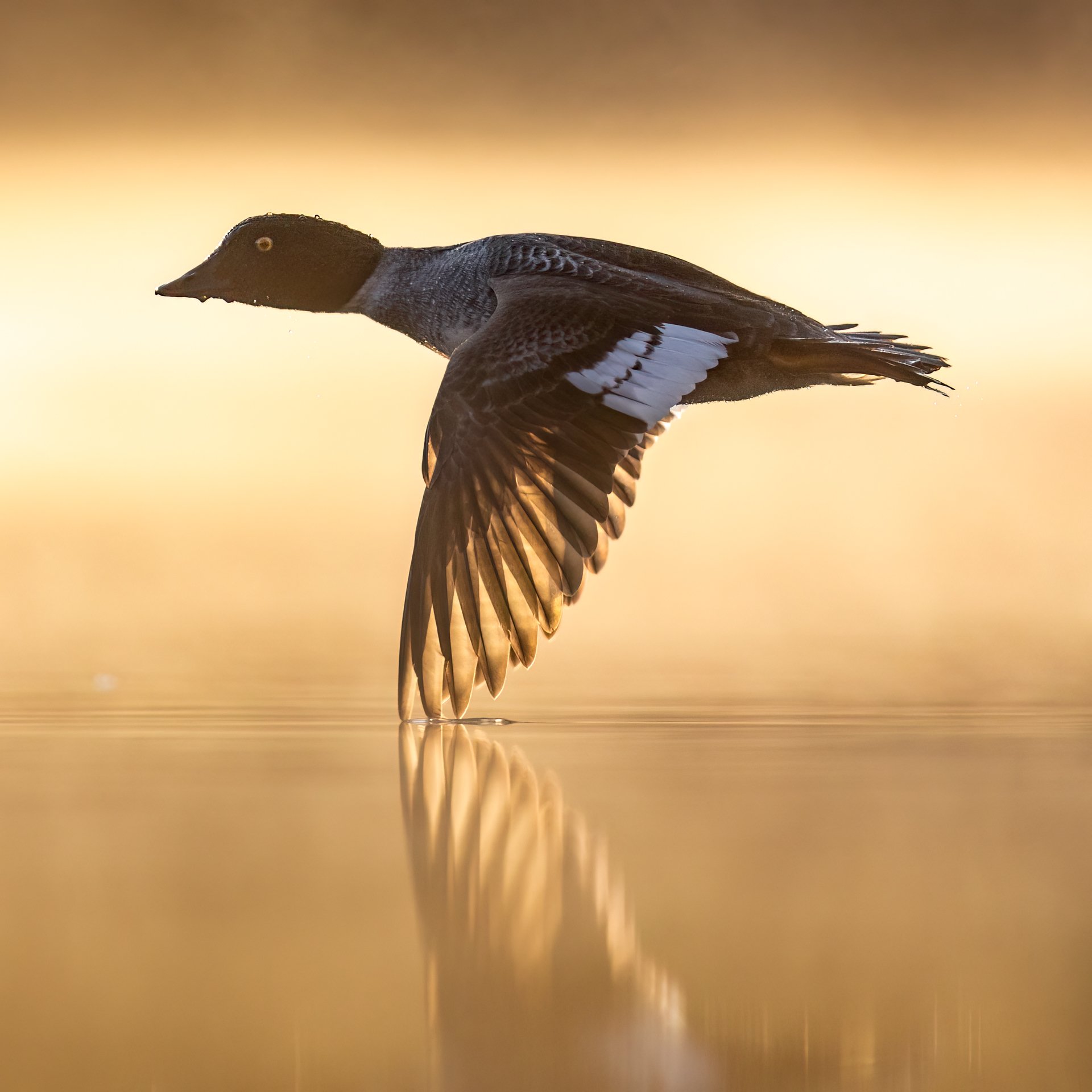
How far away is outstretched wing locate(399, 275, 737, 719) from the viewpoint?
56.6 inches

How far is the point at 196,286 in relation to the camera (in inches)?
91.6

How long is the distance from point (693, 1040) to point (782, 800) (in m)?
0.62

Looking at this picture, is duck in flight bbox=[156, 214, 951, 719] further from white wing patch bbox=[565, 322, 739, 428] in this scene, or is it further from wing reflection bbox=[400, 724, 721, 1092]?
wing reflection bbox=[400, 724, 721, 1092]

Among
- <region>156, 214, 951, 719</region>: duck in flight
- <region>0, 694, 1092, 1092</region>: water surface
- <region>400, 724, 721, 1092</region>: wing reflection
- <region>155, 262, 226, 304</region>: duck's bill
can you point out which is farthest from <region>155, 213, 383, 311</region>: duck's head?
<region>400, 724, 721, 1092</region>: wing reflection

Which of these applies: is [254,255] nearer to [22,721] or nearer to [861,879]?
Answer: [22,721]

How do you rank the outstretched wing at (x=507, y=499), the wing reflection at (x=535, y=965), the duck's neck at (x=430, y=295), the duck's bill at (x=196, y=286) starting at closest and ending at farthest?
the wing reflection at (x=535, y=965) → the outstretched wing at (x=507, y=499) → the duck's neck at (x=430, y=295) → the duck's bill at (x=196, y=286)

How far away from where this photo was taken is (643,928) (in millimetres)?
758

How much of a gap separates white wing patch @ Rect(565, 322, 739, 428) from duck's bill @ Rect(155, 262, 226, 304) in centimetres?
100

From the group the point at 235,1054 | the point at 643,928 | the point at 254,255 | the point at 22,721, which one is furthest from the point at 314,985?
the point at 254,255

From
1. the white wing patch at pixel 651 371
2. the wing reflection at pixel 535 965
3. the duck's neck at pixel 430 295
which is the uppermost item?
the duck's neck at pixel 430 295

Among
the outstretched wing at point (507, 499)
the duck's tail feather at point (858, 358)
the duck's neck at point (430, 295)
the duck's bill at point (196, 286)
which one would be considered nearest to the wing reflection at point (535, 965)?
the outstretched wing at point (507, 499)

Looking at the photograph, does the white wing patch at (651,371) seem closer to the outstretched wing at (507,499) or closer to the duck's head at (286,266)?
the outstretched wing at (507,499)

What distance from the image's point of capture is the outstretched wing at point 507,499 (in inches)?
56.6

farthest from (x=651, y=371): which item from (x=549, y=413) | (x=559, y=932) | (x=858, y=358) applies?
(x=559, y=932)
